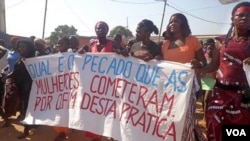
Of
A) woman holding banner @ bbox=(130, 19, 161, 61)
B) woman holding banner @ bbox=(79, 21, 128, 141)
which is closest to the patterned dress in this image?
woman holding banner @ bbox=(130, 19, 161, 61)

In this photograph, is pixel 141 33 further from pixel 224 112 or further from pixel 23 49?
pixel 23 49

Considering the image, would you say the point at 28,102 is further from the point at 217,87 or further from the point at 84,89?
the point at 217,87

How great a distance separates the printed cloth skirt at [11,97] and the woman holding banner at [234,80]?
3.25m

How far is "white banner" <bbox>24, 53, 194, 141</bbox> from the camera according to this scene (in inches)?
127

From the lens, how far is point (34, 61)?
4492 mm

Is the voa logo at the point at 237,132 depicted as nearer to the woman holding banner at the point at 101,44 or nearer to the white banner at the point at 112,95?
the white banner at the point at 112,95

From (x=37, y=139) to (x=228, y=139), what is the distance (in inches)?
125

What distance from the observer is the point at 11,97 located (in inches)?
194

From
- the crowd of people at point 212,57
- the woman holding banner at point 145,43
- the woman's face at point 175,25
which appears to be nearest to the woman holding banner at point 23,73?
the crowd of people at point 212,57

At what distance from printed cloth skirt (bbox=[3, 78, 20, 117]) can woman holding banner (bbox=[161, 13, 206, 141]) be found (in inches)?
105

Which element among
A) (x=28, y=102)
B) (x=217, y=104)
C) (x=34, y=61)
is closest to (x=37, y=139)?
(x=28, y=102)

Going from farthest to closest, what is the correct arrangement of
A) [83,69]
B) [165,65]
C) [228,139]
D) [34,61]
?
[34,61], [83,69], [165,65], [228,139]

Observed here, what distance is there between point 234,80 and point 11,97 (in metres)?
3.55

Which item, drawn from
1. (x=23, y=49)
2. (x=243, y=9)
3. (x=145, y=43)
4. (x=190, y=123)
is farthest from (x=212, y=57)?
(x=23, y=49)
